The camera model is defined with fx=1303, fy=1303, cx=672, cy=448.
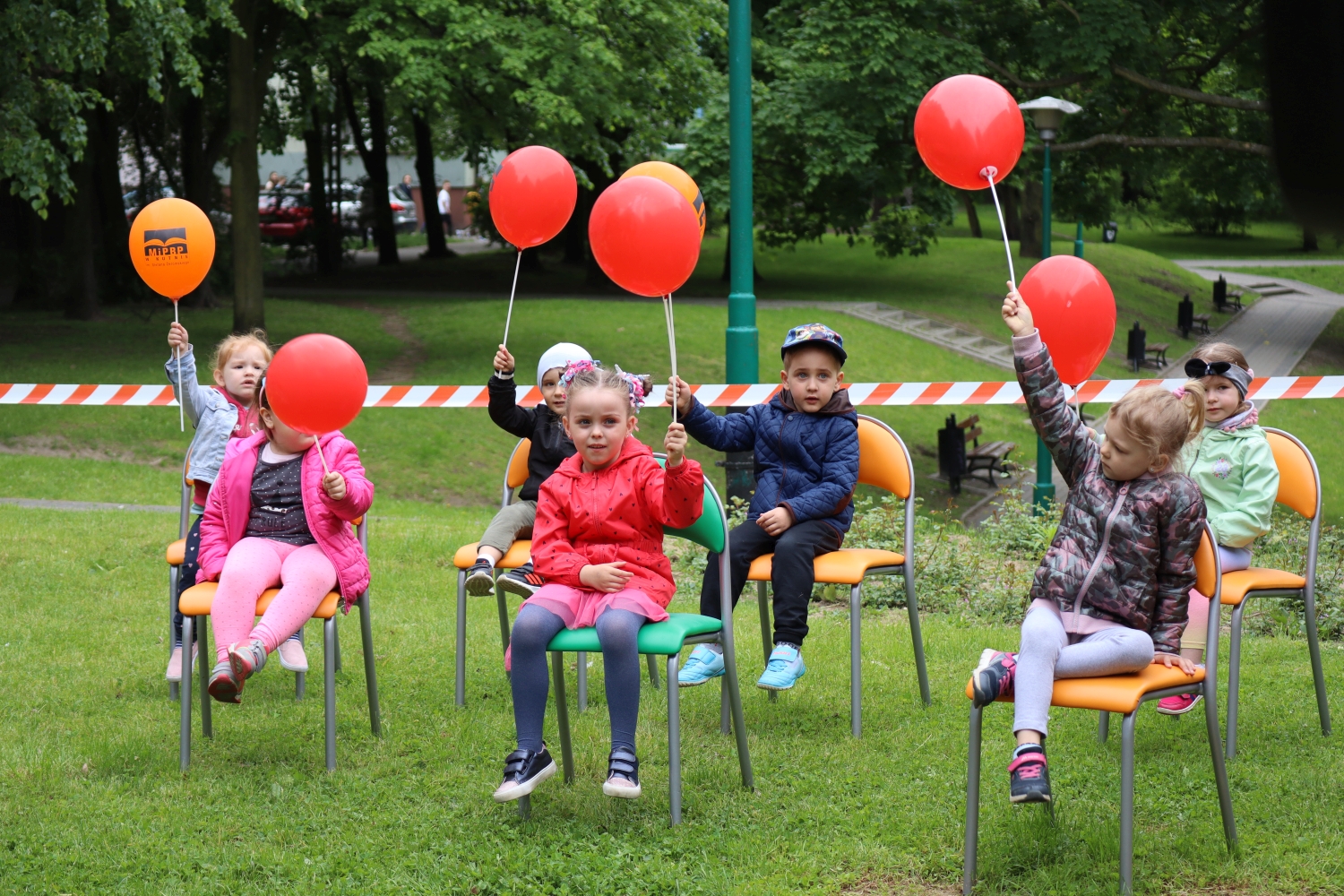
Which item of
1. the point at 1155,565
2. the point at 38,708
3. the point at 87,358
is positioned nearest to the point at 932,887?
the point at 1155,565

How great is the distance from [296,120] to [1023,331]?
30.2m

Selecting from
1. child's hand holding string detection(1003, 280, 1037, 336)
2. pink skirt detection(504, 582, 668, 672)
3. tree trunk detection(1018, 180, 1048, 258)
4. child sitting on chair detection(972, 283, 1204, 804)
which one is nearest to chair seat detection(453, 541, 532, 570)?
pink skirt detection(504, 582, 668, 672)

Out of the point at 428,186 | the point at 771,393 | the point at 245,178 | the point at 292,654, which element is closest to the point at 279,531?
the point at 292,654

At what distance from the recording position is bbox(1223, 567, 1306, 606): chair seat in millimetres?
4656

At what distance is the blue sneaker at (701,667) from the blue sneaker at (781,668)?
0.25m

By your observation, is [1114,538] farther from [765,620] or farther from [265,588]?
[265,588]

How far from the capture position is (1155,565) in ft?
12.6

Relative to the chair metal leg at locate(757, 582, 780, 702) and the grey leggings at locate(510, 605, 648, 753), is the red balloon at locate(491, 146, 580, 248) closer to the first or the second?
the chair metal leg at locate(757, 582, 780, 702)

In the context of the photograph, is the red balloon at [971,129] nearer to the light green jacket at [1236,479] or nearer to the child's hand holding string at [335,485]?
the light green jacket at [1236,479]

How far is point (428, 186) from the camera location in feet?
110

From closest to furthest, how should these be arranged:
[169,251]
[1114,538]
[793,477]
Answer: [1114,538] < [793,477] < [169,251]

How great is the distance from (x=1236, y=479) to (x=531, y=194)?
3.14 metres

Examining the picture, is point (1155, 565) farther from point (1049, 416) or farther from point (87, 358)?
point (87, 358)

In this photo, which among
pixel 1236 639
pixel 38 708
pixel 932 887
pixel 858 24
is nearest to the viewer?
pixel 932 887
